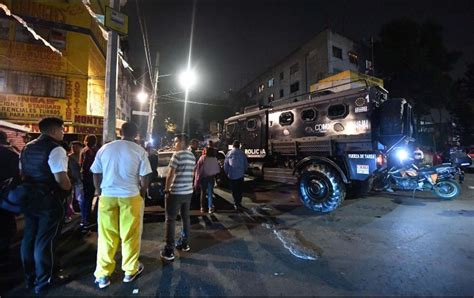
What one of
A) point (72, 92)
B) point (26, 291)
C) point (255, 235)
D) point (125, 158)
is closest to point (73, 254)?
point (26, 291)

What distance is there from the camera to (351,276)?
3072 mm

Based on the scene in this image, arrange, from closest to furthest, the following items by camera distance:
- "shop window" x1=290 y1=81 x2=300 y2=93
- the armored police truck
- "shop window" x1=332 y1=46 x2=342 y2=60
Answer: the armored police truck → "shop window" x1=332 y1=46 x2=342 y2=60 → "shop window" x1=290 y1=81 x2=300 y2=93

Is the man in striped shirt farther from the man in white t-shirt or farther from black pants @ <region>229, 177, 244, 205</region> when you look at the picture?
black pants @ <region>229, 177, 244, 205</region>

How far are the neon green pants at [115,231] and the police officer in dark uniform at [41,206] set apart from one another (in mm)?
523

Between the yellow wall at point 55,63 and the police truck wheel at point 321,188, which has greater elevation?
the yellow wall at point 55,63

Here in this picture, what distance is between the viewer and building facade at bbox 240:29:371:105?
2488 cm

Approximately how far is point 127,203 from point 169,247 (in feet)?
3.68

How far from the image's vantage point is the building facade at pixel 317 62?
81.6 ft

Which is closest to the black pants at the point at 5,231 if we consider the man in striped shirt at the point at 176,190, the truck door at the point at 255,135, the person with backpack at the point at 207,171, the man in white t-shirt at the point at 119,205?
the man in white t-shirt at the point at 119,205

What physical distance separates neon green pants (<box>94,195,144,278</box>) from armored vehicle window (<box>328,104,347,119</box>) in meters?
5.35

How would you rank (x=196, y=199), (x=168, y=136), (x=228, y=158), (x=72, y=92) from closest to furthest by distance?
(x=228, y=158), (x=196, y=199), (x=72, y=92), (x=168, y=136)

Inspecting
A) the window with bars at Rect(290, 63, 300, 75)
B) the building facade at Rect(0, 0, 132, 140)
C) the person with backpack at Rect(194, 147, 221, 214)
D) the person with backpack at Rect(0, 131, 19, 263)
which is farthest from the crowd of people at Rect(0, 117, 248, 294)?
the window with bars at Rect(290, 63, 300, 75)

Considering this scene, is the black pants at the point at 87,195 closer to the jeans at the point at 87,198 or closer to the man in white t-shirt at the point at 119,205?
the jeans at the point at 87,198

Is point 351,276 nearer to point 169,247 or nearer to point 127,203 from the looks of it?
point 169,247
